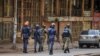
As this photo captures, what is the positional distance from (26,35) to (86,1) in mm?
17856

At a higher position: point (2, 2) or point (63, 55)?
point (2, 2)

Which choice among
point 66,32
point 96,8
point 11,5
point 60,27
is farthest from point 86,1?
point 66,32

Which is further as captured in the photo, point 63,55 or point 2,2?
point 2,2

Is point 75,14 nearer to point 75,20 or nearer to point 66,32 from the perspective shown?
point 75,20

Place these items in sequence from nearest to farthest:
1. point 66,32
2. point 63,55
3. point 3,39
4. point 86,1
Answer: point 63,55 < point 66,32 < point 3,39 < point 86,1

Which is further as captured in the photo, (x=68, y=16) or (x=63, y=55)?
(x=68, y=16)

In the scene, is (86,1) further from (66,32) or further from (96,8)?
(66,32)

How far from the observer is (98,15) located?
44.9 m

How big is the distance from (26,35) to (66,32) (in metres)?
2.71

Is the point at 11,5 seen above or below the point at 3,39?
above

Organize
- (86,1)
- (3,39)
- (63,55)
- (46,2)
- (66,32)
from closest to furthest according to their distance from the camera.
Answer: (63,55) < (66,32) < (3,39) < (46,2) < (86,1)

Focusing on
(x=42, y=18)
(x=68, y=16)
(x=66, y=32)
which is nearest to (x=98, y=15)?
(x=68, y=16)

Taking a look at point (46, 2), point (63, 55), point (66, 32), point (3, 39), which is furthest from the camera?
point (46, 2)

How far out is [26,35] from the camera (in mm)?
27656
